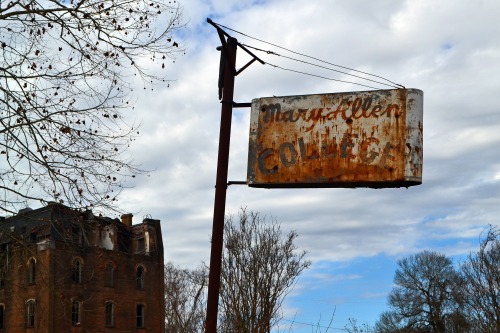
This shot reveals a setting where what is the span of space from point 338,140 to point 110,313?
3846 centimetres

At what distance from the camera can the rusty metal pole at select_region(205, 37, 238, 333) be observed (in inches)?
263

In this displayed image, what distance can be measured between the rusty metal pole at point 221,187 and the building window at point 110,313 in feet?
123

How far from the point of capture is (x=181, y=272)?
6312 cm

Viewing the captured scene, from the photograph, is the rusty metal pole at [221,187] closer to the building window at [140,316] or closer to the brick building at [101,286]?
the brick building at [101,286]

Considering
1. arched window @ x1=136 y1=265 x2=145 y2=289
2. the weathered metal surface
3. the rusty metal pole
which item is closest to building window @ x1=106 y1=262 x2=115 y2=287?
arched window @ x1=136 y1=265 x2=145 y2=289

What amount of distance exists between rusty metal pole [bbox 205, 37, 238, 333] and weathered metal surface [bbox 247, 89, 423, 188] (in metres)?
0.27

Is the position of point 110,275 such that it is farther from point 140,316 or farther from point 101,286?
point 140,316

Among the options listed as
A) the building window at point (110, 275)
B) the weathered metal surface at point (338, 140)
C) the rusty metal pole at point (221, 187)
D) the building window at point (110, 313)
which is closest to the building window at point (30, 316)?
the building window at point (110, 313)

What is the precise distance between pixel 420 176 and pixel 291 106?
143cm

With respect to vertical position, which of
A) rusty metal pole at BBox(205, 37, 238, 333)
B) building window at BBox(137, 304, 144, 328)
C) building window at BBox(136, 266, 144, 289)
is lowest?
building window at BBox(137, 304, 144, 328)

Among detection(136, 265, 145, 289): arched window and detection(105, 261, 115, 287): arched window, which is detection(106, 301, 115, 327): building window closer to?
detection(105, 261, 115, 287): arched window

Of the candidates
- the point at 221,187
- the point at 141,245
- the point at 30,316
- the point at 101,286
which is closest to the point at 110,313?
the point at 101,286

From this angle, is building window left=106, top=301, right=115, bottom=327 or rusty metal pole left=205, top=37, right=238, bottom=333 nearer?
rusty metal pole left=205, top=37, right=238, bottom=333

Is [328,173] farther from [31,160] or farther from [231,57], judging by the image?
[31,160]
